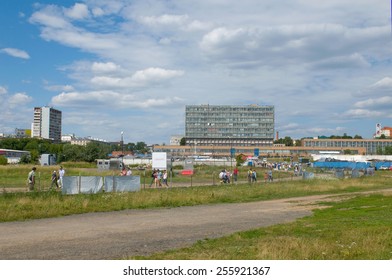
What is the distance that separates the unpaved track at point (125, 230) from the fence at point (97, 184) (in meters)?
6.37

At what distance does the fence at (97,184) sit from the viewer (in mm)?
29625

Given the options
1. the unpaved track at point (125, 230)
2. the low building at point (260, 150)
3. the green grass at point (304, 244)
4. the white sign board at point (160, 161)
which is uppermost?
the low building at point (260, 150)

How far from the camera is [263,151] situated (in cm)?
19200

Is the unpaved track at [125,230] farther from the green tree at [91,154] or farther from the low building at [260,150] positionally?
the low building at [260,150]

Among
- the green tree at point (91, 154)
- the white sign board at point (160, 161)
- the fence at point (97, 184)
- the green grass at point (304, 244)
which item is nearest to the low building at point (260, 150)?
the green tree at point (91, 154)

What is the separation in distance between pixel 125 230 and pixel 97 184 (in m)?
14.8

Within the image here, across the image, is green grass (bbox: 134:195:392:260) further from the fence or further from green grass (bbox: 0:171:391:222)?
the fence

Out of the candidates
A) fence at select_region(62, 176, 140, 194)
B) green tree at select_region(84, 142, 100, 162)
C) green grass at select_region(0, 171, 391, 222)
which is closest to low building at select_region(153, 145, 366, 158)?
green tree at select_region(84, 142, 100, 162)

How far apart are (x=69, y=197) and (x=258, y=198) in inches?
515

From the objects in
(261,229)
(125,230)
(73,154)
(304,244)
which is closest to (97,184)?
(125,230)

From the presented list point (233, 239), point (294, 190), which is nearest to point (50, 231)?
point (233, 239)

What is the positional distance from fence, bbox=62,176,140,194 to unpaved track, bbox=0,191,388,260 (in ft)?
20.9

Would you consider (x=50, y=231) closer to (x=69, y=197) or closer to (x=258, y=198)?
(x=69, y=197)

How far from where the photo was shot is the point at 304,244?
38.4 ft
